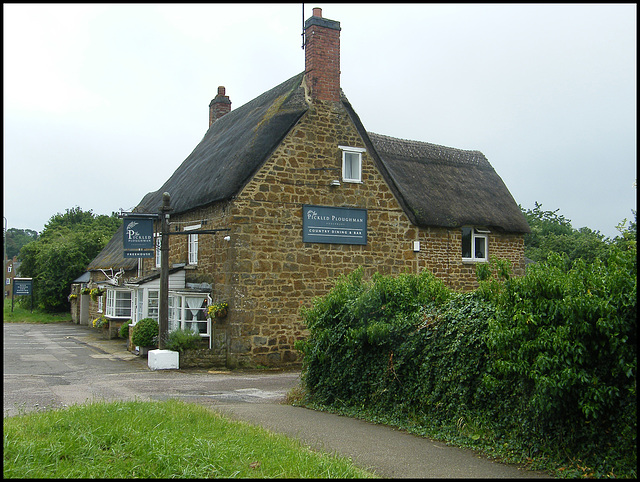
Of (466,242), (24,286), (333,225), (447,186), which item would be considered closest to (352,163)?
(333,225)

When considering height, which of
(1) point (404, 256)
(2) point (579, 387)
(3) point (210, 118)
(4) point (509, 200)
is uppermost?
(3) point (210, 118)

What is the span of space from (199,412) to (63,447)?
2647 millimetres

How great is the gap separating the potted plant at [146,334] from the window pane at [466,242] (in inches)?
415

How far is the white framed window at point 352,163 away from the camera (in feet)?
64.1

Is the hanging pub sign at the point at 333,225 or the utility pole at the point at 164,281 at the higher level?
the hanging pub sign at the point at 333,225

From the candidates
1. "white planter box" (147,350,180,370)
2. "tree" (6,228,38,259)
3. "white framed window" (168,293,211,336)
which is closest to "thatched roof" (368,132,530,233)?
"white framed window" (168,293,211,336)

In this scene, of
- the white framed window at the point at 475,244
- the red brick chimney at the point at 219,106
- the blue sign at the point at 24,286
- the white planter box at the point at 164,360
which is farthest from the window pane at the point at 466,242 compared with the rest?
the blue sign at the point at 24,286

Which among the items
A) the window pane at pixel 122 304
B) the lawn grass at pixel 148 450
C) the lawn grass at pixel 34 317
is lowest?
the lawn grass at pixel 34 317

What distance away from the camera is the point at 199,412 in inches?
342

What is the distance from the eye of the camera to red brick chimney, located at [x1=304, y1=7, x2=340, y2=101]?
19.2 metres

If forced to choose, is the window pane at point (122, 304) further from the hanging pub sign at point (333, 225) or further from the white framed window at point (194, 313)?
the hanging pub sign at point (333, 225)

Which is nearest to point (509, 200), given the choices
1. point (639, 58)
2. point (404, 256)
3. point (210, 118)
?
point (404, 256)

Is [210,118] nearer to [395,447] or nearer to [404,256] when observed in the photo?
[404,256]

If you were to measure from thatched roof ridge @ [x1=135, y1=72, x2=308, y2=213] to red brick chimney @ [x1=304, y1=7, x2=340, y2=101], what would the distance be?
19.9 inches
